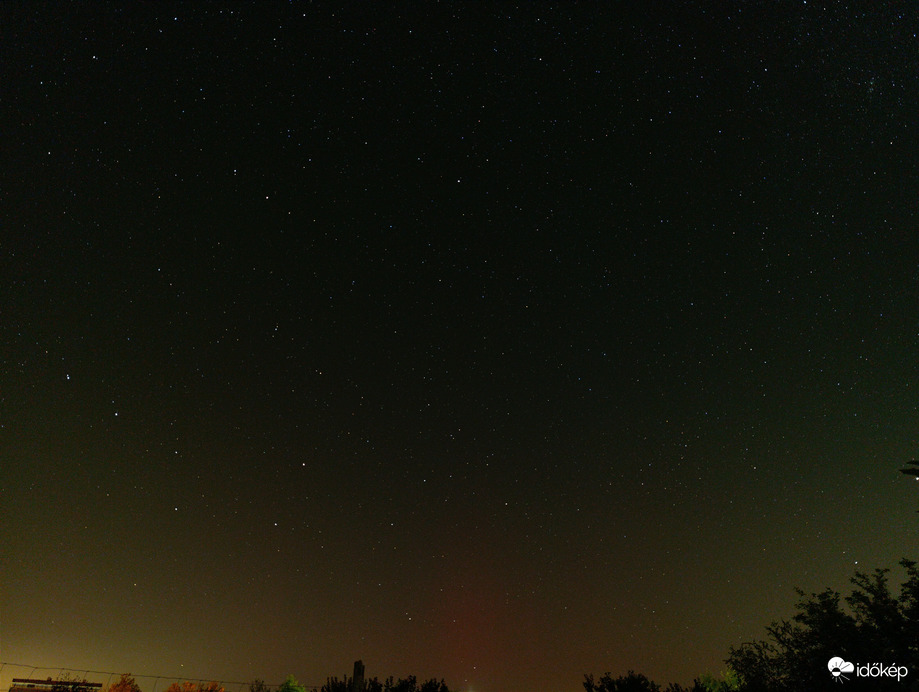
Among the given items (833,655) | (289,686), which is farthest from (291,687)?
(833,655)

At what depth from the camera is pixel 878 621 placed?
17.1 metres

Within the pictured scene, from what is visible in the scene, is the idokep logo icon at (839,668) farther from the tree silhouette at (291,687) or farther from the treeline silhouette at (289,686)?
the tree silhouette at (291,687)

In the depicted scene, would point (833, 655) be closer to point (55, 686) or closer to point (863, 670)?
point (863, 670)

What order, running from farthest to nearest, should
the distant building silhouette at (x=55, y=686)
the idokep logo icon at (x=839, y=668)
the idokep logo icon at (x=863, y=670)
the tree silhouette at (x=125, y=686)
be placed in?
the tree silhouette at (x=125, y=686) → the distant building silhouette at (x=55, y=686) → the idokep logo icon at (x=839, y=668) → the idokep logo icon at (x=863, y=670)

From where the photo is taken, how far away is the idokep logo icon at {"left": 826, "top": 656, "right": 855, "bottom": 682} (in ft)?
52.4

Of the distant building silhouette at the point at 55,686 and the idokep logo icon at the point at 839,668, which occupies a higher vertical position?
the distant building silhouette at the point at 55,686

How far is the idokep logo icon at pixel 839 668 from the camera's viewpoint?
52.4 ft

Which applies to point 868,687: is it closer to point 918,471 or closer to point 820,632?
point 820,632

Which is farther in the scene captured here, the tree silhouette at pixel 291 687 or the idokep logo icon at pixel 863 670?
the tree silhouette at pixel 291 687

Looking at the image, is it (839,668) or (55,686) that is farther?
(55,686)

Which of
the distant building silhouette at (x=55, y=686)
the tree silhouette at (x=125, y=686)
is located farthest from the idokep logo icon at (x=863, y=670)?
the tree silhouette at (x=125, y=686)

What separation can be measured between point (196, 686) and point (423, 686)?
164ft

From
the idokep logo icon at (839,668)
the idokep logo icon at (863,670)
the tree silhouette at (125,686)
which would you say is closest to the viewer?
the idokep logo icon at (863,670)

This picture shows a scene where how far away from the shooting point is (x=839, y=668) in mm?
16359
